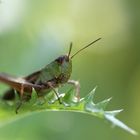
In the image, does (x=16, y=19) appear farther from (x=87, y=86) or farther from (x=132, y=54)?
(x=132, y=54)

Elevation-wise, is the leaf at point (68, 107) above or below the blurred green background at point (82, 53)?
above

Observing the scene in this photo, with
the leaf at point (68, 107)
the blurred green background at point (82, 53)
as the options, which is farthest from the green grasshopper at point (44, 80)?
the blurred green background at point (82, 53)

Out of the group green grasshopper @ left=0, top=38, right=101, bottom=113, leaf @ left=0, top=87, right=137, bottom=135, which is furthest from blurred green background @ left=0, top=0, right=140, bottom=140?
leaf @ left=0, top=87, right=137, bottom=135

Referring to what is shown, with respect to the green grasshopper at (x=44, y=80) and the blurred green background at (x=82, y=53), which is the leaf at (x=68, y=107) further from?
the blurred green background at (x=82, y=53)

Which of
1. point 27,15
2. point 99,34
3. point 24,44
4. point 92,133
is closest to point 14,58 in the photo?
point 24,44

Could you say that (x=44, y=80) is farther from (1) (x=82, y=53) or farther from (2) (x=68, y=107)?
(1) (x=82, y=53)

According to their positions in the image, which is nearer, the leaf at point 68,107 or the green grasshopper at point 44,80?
the leaf at point 68,107

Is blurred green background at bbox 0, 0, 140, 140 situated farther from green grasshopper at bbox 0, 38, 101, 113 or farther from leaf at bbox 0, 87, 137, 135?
leaf at bbox 0, 87, 137, 135
